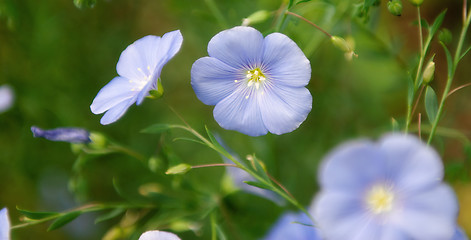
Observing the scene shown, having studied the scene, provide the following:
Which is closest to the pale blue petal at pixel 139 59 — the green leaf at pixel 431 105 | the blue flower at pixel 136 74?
the blue flower at pixel 136 74

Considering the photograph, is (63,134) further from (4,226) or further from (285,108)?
(285,108)

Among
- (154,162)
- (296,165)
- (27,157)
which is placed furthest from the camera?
(296,165)

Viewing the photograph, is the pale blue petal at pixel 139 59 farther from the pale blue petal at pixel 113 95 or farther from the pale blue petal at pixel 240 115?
the pale blue petal at pixel 240 115

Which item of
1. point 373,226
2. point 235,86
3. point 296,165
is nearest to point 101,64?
point 296,165

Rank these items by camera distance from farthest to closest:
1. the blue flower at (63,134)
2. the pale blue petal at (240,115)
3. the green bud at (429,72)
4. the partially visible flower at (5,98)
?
the partially visible flower at (5,98) → the blue flower at (63,134) → the pale blue petal at (240,115) → the green bud at (429,72)

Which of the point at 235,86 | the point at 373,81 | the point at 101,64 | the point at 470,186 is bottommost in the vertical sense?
the point at 470,186

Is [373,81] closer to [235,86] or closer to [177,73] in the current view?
[177,73]
